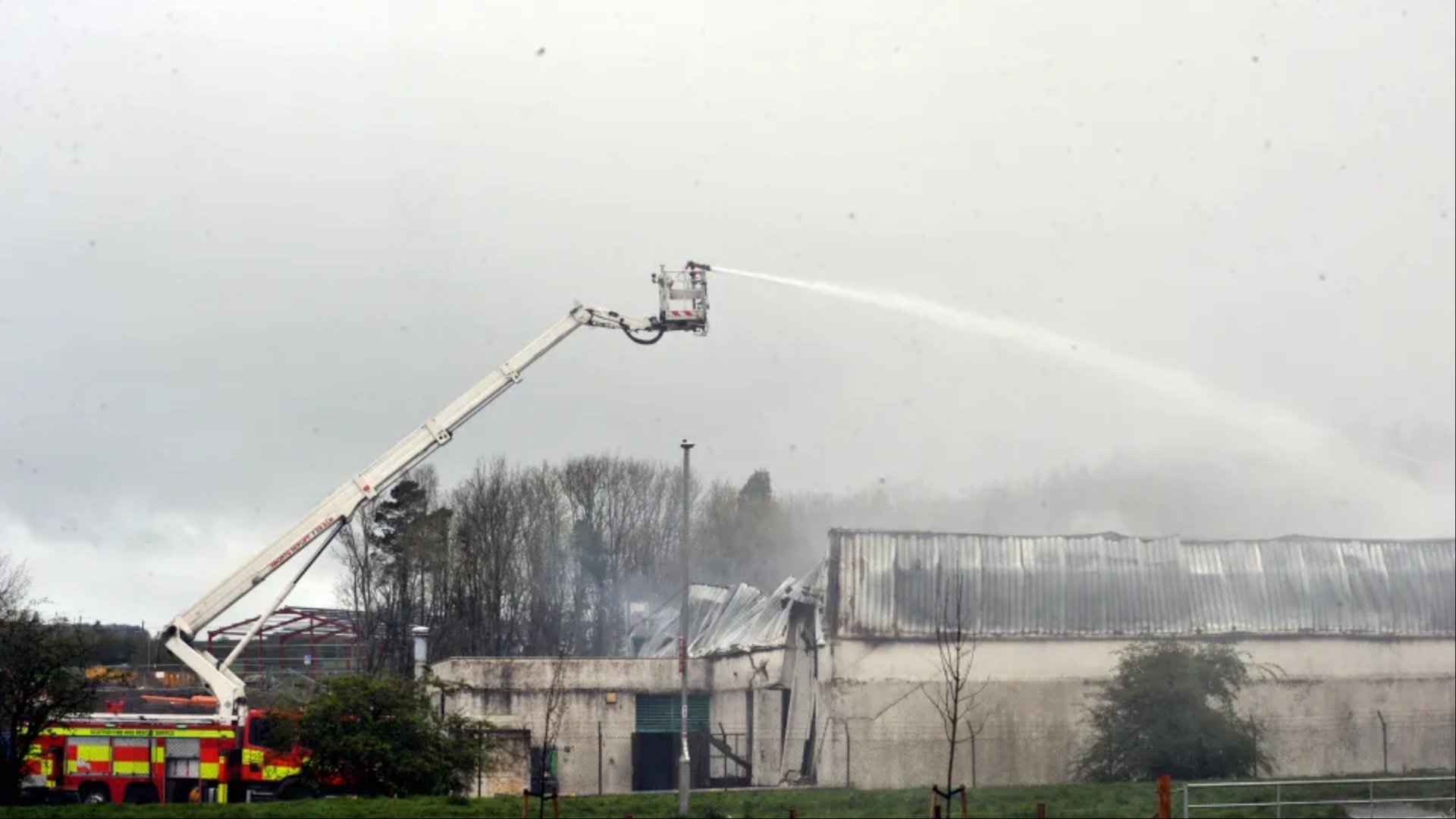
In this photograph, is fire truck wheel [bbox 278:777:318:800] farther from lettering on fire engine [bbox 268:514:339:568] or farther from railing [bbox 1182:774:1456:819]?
railing [bbox 1182:774:1456:819]

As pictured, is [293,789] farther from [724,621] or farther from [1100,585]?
[724,621]

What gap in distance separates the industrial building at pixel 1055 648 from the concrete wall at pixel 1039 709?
52mm

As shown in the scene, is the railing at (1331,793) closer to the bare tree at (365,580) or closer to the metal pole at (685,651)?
the metal pole at (685,651)

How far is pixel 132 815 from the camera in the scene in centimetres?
3309

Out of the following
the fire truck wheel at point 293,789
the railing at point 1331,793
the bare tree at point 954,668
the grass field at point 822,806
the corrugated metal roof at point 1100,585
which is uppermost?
the corrugated metal roof at point 1100,585

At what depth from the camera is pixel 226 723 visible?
146 ft

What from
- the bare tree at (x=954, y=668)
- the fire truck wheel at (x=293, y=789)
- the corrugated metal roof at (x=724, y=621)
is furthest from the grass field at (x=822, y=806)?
the corrugated metal roof at (x=724, y=621)

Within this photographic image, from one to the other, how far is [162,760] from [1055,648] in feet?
87.6

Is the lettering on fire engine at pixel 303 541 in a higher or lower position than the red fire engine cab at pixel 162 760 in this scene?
higher

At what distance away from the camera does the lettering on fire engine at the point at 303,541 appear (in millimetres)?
45656

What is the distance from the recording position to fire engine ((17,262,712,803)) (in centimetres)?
4294

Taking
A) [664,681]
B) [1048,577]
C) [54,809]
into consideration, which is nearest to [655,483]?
[664,681]

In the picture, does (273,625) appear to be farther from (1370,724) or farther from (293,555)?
(1370,724)

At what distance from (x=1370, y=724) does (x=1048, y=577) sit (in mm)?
10734
